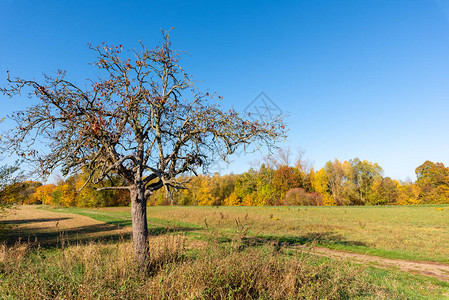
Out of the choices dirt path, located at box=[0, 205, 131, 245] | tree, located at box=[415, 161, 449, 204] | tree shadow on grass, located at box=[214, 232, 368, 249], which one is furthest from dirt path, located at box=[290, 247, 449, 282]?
tree, located at box=[415, 161, 449, 204]

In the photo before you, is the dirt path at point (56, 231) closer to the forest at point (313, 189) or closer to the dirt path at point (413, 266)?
the dirt path at point (413, 266)

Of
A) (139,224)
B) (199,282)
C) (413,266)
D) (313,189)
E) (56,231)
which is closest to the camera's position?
(199,282)

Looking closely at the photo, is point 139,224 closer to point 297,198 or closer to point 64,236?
point 64,236

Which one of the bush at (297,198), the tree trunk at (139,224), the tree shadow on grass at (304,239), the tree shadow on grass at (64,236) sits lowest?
the bush at (297,198)

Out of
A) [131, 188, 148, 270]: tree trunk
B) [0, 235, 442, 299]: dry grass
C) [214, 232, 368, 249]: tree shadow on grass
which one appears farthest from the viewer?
[214, 232, 368, 249]: tree shadow on grass

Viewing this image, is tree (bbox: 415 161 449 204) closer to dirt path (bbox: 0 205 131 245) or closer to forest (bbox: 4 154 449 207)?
forest (bbox: 4 154 449 207)

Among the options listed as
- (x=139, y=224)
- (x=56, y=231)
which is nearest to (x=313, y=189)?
(x=56, y=231)

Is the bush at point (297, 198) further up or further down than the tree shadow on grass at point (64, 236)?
further down

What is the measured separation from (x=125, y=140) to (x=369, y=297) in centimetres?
818

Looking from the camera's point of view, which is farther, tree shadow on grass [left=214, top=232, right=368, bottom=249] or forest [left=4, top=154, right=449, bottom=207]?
forest [left=4, top=154, right=449, bottom=207]

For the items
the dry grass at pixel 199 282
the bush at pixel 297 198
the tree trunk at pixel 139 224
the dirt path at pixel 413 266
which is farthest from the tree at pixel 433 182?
the tree trunk at pixel 139 224

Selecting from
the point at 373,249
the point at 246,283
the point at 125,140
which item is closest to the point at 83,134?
the point at 125,140

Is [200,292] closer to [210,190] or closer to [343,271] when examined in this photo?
[343,271]

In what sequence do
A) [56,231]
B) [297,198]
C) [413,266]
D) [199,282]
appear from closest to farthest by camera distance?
1. [199,282]
2. [413,266]
3. [56,231]
4. [297,198]
